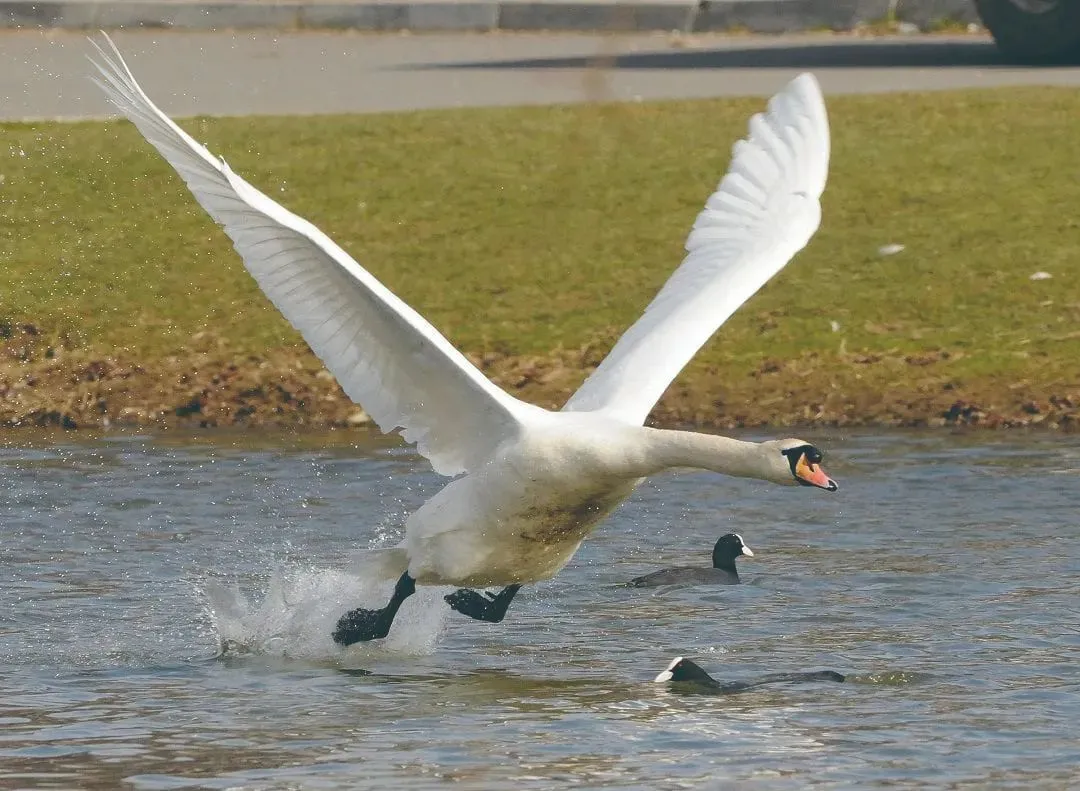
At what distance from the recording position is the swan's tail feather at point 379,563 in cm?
874

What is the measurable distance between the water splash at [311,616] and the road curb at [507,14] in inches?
623

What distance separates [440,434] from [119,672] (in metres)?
1.43

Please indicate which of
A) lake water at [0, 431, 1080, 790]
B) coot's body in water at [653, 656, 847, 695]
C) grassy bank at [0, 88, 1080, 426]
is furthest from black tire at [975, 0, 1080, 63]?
coot's body in water at [653, 656, 847, 695]

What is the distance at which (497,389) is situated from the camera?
814cm

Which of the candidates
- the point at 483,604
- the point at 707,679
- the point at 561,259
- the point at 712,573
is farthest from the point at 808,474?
the point at 561,259

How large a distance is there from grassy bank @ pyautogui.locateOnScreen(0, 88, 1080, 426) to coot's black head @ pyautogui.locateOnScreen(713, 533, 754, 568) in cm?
251

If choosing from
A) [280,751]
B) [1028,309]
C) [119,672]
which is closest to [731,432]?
[1028,309]

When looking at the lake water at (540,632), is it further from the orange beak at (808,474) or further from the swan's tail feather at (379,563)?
the orange beak at (808,474)

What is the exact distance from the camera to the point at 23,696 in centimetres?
772

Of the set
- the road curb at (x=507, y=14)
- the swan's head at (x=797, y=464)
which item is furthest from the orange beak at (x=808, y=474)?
the road curb at (x=507, y=14)

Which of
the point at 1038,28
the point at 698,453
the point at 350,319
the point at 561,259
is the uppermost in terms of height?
the point at 1038,28

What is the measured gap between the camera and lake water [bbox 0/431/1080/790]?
6.89 meters

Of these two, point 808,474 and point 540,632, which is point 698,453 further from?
point 540,632

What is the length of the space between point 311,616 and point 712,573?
1792mm
